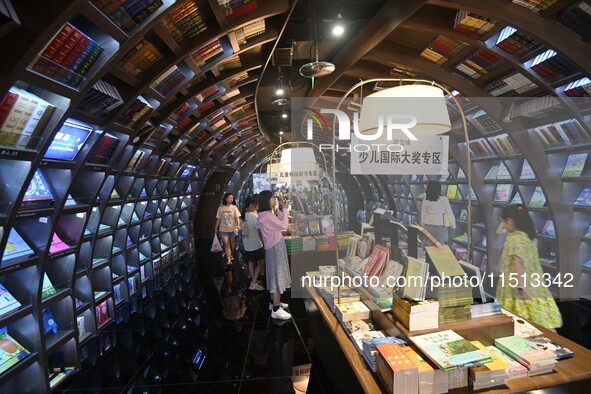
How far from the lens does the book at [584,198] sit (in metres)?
3.83

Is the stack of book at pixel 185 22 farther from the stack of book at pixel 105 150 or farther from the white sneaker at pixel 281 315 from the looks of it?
the white sneaker at pixel 281 315

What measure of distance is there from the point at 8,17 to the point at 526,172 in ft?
17.1

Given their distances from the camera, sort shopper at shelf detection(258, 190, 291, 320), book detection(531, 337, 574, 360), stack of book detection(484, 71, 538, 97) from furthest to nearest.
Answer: shopper at shelf detection(258, 190, 291, 320) < stack of book detection(484, 71, 538, 97) < book detection(531, 337, 574, 360)

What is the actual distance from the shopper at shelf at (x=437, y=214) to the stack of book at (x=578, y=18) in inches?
73.8

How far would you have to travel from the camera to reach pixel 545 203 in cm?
421

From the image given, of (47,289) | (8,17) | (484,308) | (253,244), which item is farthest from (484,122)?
(47,289)

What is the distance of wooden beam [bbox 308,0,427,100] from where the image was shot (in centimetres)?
274

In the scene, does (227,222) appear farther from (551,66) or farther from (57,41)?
(551,66)

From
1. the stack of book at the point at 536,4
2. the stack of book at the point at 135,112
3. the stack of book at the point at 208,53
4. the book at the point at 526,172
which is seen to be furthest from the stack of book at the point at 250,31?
the book at the point at 526,172

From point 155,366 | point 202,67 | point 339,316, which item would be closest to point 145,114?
point 202,67

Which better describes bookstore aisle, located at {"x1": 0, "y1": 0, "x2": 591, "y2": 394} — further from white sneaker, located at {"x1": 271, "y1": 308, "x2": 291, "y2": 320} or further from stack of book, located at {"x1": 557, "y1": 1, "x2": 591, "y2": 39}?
white sneaker, located at {"x1": 271, "y1": 308, "x2": 291, "y2": 320}

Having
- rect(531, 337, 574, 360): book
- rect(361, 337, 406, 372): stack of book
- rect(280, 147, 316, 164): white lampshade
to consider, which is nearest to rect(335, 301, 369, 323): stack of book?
rect(361, 337, 406, 372): stack of book

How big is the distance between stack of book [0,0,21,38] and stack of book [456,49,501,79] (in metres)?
4.00

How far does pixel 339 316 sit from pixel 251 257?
11.2 ft
